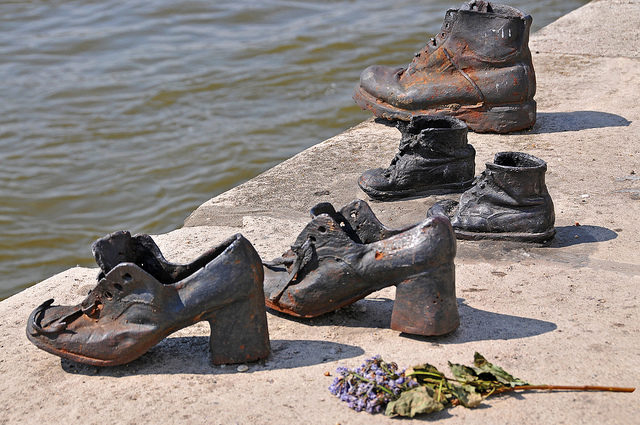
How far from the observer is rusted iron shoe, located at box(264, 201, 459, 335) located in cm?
280

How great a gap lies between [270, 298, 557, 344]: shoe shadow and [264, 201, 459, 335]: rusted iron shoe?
2.4 inches

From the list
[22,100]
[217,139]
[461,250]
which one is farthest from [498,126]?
[22,100]

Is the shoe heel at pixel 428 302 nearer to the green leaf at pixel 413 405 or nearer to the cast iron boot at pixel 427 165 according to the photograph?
the green leaf at pixel 413 405

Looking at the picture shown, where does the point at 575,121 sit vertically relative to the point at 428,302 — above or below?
below

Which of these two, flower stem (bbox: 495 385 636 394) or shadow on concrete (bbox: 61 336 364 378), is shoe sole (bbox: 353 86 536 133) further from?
flower stem (bbox: 495 385 636 394)

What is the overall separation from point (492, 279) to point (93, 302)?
5.00ft

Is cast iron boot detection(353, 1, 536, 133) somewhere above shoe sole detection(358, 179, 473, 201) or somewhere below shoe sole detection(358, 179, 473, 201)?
above

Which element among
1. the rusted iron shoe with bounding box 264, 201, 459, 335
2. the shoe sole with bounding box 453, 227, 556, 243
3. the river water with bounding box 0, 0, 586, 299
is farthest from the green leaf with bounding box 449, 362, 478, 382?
the river water with bounding box 0, 0, 586, 299

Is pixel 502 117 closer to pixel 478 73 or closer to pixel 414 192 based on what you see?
pixel 478 73

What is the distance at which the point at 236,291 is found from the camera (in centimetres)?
270

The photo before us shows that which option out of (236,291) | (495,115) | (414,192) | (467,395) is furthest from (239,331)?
(495,115)

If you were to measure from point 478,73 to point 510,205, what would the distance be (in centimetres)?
156

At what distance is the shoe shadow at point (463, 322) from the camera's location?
2.91 m

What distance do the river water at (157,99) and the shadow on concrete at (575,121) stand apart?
206 cm
